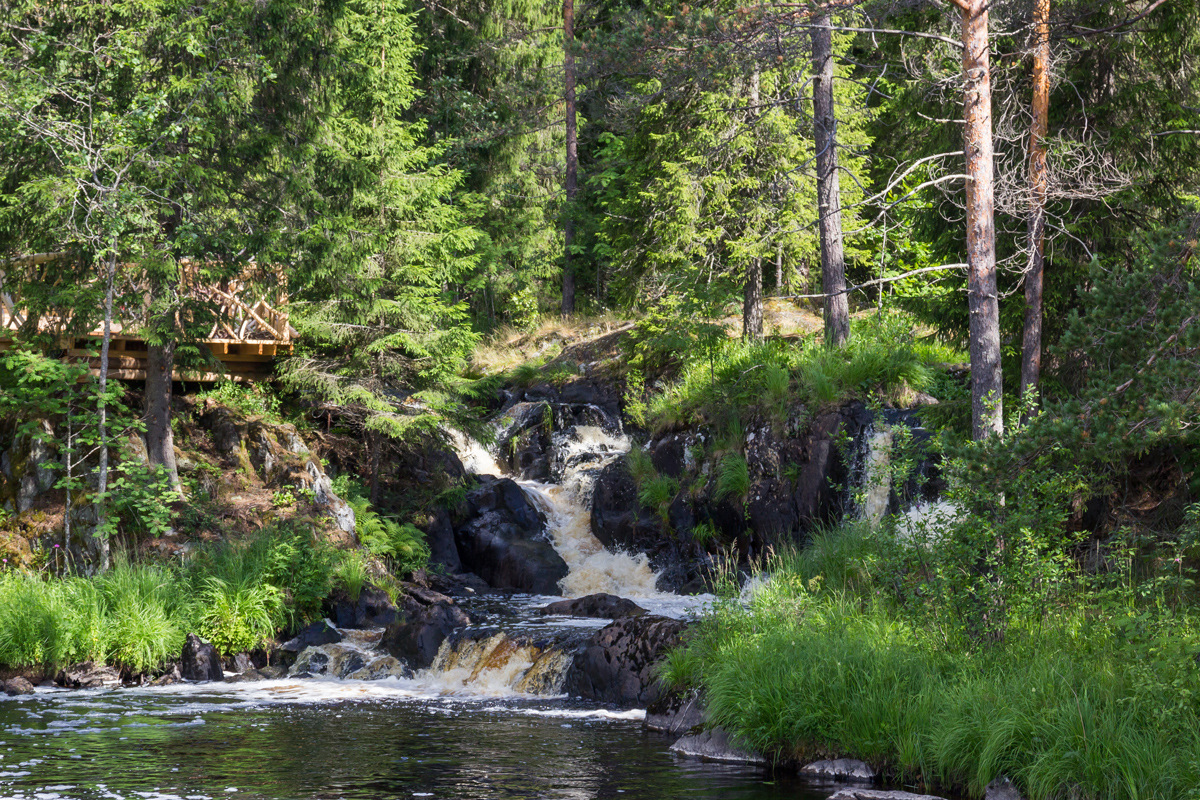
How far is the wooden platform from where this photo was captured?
46.6 feet

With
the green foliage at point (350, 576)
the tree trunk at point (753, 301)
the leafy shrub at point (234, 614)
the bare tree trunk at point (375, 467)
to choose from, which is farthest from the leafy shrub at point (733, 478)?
the leafy shrub at point (234, 614)

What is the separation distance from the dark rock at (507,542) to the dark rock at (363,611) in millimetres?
3075

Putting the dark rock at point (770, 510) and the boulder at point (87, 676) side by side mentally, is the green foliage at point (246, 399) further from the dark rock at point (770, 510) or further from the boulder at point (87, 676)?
the dark rock at point (770, 510)

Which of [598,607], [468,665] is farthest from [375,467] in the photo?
[468,665]

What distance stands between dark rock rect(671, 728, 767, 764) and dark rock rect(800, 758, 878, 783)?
519mm

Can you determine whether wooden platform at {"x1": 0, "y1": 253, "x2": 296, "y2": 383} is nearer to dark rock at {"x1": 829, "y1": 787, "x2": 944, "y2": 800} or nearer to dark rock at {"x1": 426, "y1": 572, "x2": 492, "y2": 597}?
dark rock at {"x1": 426, "y1": 572, "x2": 492, "y2": 597}

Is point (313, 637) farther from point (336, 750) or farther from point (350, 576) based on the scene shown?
point (336, 750)

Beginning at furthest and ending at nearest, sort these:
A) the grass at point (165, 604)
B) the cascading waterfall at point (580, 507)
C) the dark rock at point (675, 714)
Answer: the cascading waterfall at point (580, 507) < the grass at point (165, 604) < the dark rock at point (675, 714)

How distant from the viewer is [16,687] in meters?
10.9

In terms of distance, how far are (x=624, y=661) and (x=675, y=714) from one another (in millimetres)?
1389

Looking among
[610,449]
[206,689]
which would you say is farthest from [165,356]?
[610,449]

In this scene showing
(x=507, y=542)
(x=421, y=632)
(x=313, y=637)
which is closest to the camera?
(x=421, y=632)

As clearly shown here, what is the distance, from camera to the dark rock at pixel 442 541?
681 inches

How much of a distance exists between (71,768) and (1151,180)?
1119cm
